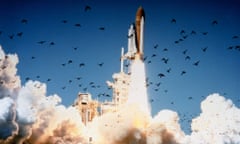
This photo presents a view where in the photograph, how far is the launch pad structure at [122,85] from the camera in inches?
2482

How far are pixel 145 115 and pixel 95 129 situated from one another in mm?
7294

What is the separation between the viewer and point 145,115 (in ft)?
207

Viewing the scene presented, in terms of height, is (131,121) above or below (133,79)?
below

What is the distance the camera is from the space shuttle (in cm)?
6312

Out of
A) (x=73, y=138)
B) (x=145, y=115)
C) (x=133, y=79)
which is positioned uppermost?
(x=133, y=79)

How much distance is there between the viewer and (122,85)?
64.7 meters

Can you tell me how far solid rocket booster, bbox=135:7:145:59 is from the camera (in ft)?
206

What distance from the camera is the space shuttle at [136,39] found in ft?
207

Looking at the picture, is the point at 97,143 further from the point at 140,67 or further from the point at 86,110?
the point at 140,67

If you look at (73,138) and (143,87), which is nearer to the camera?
(73,138)

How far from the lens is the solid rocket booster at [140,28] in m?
62.8

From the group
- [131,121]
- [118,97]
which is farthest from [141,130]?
[118,97]

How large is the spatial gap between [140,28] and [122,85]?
8.35 meters

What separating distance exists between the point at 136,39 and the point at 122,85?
6.74m
